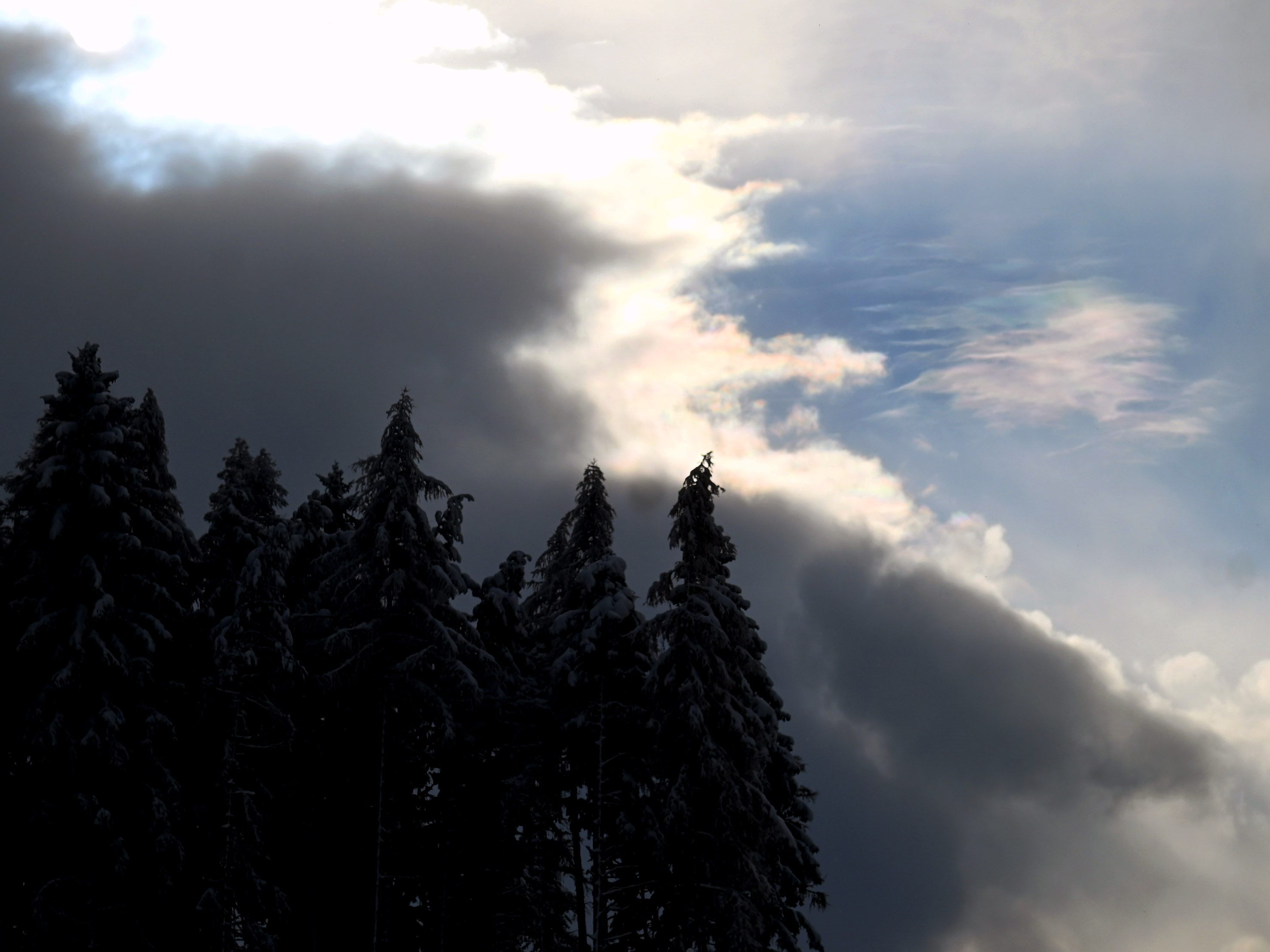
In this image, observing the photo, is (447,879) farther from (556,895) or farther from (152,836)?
Answer: (152,836)

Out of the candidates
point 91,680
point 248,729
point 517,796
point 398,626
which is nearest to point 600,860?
point 517,796

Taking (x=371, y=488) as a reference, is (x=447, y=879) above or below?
below

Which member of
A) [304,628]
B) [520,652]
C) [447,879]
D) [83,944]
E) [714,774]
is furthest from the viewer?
[520,652]

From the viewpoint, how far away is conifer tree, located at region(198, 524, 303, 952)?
93.2 feet

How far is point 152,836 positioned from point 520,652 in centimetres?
1280

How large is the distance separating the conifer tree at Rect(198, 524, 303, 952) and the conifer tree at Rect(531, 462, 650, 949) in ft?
23.4

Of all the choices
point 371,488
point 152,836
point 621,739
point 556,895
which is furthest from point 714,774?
point 152,836

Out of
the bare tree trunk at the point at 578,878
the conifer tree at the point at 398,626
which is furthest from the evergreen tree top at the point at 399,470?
the bare tree trunk at the point at 578,878

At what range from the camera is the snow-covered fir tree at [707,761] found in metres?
29.8

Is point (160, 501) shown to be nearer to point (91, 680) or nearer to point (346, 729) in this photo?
point (91, 680)

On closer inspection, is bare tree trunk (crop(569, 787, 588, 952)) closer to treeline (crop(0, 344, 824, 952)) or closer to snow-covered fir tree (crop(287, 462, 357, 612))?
treeline (crop(0, 344, 824, 952))

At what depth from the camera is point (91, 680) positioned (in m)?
27.7

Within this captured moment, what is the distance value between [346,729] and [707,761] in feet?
34.4

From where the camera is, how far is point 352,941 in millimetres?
36062
